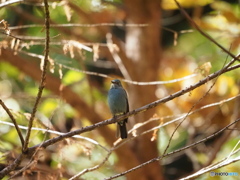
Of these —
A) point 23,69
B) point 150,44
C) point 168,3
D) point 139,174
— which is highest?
point 168,3

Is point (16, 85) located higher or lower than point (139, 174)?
higher

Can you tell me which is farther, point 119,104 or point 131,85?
point 131,85

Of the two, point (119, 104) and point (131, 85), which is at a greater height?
point (131, 85)

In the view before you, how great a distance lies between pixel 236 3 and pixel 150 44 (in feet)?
8.70

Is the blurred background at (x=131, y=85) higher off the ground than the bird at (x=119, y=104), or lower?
higher

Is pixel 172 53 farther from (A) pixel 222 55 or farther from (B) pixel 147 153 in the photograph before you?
(B) pixel 147 153

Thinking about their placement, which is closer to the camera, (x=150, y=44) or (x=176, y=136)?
(x=150, y=44)

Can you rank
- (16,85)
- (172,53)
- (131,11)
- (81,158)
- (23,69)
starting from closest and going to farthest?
(23,69), (131,11), (81,158), (16,85), (172,53)

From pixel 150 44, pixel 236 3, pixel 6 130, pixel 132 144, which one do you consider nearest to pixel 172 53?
pixel 236 3

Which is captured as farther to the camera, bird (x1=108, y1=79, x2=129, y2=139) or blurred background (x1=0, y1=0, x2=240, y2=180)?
blurred background (x1=0, y1=0, x2=240, y2=180)

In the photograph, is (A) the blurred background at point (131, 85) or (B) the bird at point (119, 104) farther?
(A) the blurred background at point (131, 85)

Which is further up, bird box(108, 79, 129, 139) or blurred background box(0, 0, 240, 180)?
blurred background box(0, 0, 240, 180)

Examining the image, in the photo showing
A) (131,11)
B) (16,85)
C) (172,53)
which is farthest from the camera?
(172,53)

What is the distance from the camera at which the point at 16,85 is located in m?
7.69
